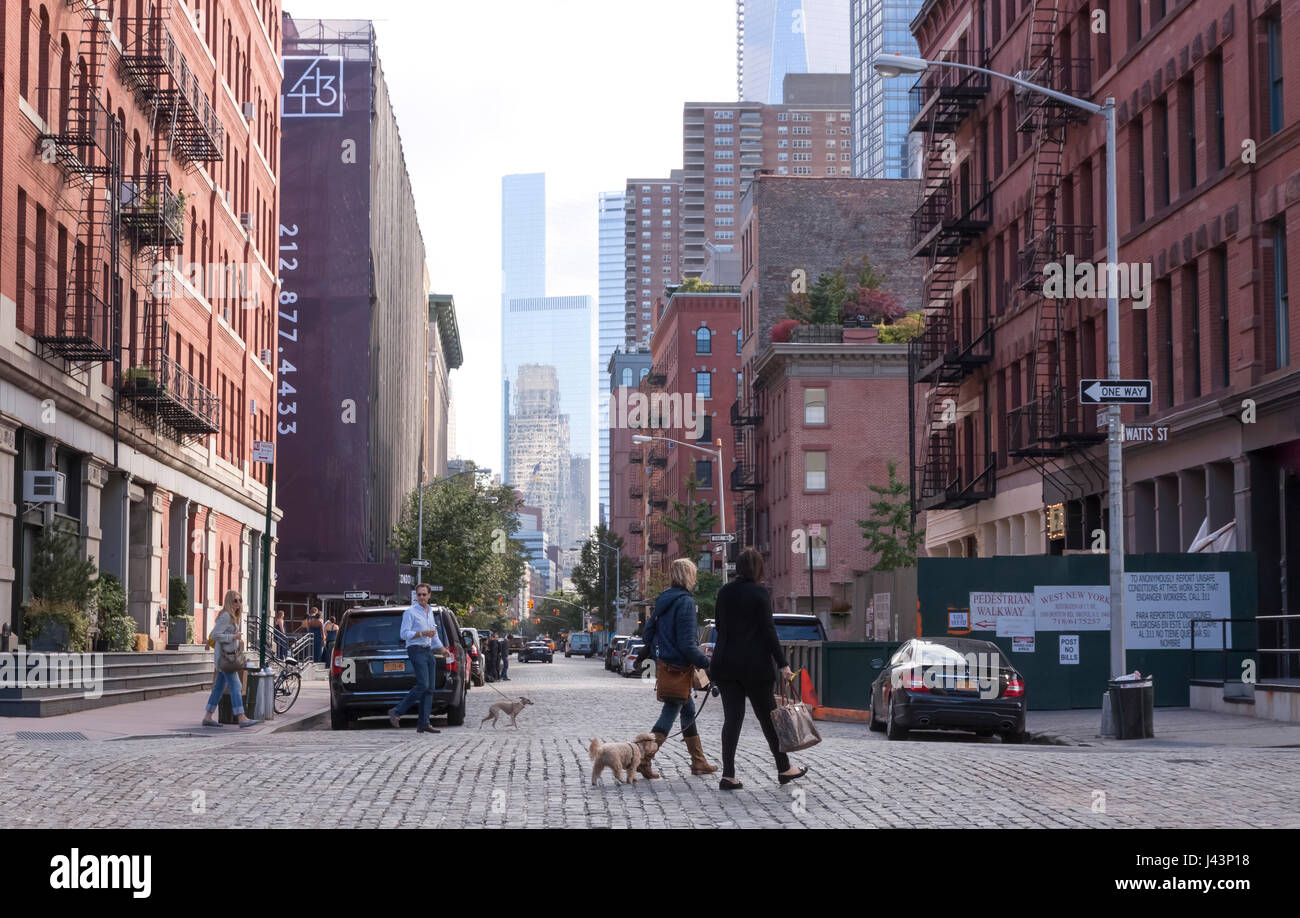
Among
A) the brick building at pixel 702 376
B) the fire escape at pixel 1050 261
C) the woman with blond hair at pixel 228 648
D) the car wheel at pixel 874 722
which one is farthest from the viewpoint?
the brick building at pixel 702 376

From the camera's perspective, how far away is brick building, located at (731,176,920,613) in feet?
243

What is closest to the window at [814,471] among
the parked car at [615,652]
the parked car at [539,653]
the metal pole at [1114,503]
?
the parked car at [615,652]

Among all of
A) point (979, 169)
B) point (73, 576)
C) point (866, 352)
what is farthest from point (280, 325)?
point (73, 576)

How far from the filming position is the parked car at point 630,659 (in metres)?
54.6

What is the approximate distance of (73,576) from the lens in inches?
1137

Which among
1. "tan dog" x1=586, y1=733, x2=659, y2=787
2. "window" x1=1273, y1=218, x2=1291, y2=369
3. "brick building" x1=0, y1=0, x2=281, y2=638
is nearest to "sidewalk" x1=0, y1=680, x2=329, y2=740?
"brick building" x1=0, y1=0, x2=281, y2=638

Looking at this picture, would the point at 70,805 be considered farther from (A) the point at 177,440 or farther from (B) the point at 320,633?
(B) the point at 320,633

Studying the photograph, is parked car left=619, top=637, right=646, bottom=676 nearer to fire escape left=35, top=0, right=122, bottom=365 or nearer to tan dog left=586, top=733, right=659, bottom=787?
fire escape left=35, top=0, right=122, bottom=365

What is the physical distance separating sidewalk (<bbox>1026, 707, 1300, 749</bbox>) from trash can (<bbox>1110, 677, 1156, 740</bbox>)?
17 centimetres

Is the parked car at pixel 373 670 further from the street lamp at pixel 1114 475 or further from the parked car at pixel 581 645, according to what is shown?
the parked car at pixel 581 645

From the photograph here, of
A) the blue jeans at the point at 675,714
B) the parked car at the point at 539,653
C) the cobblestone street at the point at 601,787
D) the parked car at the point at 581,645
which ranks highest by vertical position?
the blue jeans at the point at 675,714

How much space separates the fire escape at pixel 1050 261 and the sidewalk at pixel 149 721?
669 inches

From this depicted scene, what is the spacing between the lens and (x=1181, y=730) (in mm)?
22250

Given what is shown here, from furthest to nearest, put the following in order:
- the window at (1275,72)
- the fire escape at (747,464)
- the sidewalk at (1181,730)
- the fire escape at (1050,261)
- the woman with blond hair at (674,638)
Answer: the fire escape at (747,464)
the fire escape at (1050,261)
the window at (1275,72)
the sidewalk at (1181,730)
the woman with blond hair at (674,638)
